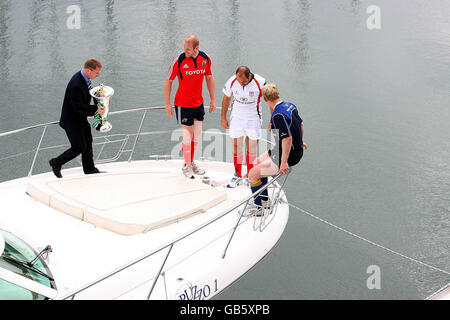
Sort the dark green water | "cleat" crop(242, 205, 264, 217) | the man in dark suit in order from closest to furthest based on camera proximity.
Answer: "cleat" crop(242, 205, 264, 217) < the man in dark suit < the dark green water

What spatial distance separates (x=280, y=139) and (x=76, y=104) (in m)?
2.40

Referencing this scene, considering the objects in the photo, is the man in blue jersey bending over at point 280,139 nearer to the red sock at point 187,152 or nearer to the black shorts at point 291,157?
the black shorts at point 291,157

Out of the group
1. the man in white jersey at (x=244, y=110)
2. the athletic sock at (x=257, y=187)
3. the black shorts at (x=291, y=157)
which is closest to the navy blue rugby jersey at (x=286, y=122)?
the black shorts at (x=291, y=157)

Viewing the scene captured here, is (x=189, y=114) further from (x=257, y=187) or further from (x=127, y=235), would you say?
(x=127, y=235)

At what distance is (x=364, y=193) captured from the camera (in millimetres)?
9023

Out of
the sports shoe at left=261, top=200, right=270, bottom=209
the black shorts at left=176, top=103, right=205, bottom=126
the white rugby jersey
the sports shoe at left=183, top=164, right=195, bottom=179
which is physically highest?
the white rugby jersey

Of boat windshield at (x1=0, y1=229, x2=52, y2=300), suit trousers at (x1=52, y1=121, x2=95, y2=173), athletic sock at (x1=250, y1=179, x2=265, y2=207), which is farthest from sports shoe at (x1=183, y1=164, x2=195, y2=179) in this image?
boat windshield at (x1=0, y1=229, x2=52, y2=300)

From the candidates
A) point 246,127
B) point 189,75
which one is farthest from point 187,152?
point 189,75

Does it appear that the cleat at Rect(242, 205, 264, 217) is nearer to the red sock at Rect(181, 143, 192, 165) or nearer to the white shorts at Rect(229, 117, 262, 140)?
the white shorts at Rect(229, 117, 262, 140)

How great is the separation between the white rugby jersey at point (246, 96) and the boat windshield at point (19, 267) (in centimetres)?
284

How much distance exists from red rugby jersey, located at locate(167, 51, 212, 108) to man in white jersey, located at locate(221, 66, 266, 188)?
0.36 meters

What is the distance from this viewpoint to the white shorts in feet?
20.7

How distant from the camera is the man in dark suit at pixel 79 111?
5.93 meters

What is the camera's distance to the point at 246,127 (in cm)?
633
